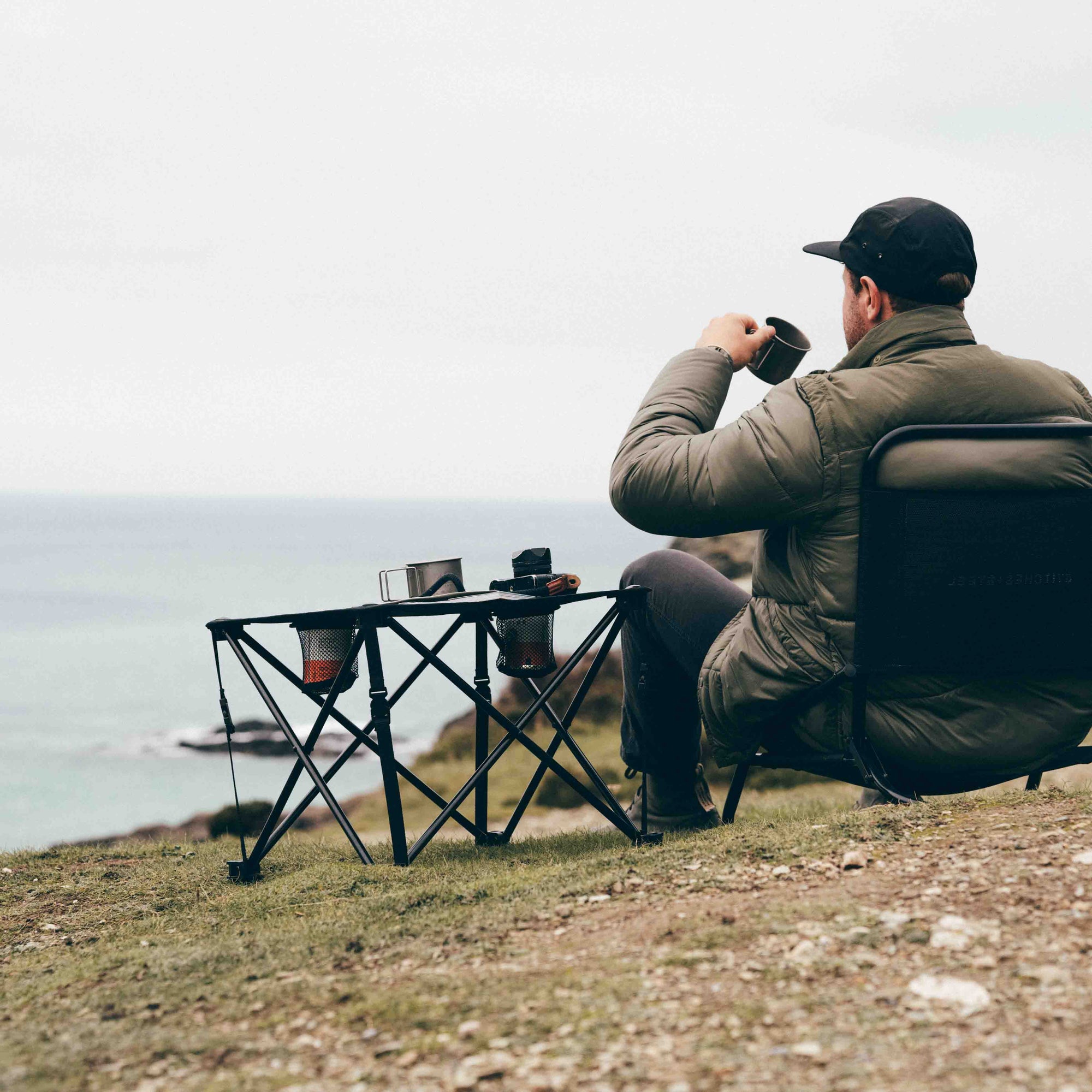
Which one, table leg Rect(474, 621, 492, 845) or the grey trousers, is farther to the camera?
table leg Rect(474, 621, 492, 845)

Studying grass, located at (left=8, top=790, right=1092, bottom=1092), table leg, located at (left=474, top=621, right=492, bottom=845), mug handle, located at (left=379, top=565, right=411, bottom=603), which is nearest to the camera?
grass, located at (left=8, top=790, right=1092, bottom=1092)

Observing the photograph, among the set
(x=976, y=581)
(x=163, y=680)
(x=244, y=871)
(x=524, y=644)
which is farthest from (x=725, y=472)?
(x=163, y=680)

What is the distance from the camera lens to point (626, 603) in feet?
13.7

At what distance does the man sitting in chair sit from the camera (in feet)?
10.7

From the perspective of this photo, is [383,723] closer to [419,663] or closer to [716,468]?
[419,663]

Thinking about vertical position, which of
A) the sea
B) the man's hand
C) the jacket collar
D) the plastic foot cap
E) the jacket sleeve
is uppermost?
the man's hand

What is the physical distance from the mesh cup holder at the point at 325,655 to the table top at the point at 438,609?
0.06 m

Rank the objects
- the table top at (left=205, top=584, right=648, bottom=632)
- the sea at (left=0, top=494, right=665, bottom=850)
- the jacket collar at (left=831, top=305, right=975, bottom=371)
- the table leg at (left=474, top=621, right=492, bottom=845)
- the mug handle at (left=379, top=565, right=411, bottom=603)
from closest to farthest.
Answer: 1. the jacket collar at (left=831, top=305, right=975, bottom=371)
2. the table top at (left=205, top=584, right=648, bottom=632)
3. the mug handle at (left=379, top=565, right=411, bottom=603)
4. the table leg at (left=474, top=621, right=492, bottom=845)
5. the sea at (left=0, top=494, right=665, bottom=850)

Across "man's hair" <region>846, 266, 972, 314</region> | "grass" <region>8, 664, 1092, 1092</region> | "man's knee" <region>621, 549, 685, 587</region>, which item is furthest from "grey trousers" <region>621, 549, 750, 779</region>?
"man's hair" <region>846, 266, 972, 314</region>

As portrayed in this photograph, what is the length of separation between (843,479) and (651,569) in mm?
1105

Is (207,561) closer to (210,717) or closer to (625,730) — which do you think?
(210,717)

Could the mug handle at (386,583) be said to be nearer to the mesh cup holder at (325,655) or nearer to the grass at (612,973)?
the mesh cup holder at (325,655)

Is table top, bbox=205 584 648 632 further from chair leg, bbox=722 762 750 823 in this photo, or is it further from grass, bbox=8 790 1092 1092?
grass, bbox=8 790 1092 1092

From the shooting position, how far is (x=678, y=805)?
436 cm
